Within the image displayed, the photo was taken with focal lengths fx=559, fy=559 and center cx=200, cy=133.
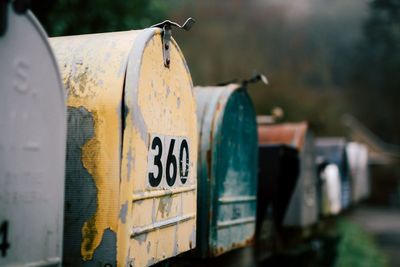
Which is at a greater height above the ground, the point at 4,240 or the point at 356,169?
the point at 356,169

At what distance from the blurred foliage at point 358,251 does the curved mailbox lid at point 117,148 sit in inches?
267

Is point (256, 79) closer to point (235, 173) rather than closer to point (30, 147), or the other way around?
point (235, 173)

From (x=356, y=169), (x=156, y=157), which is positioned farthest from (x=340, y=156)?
(x=156, y=157)

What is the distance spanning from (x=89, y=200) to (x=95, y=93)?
1.78 feet

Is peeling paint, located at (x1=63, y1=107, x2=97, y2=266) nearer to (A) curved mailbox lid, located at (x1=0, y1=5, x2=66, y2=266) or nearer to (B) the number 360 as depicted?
(B) the number 360

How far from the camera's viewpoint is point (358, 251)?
36.4 feet

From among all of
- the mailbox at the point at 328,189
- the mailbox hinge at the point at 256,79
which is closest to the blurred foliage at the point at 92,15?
the mailbox hinge at the point at 256,79

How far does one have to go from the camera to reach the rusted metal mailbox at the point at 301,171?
7309mm

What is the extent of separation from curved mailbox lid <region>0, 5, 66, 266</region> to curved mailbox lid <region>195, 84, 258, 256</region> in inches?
86.6

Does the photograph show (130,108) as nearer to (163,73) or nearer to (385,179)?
(163,73)

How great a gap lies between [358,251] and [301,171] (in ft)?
14.4

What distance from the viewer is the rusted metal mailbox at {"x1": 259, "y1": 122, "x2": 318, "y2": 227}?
731cm

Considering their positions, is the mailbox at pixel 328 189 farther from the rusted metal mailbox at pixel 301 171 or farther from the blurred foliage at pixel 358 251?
the rusted metal mailbox at pixel 301 171

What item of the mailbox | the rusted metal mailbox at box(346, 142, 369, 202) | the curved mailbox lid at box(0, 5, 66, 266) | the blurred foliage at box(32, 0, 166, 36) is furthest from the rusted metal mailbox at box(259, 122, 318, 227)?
the rusted metal mailbox at box(346, 142, 369, 202)
